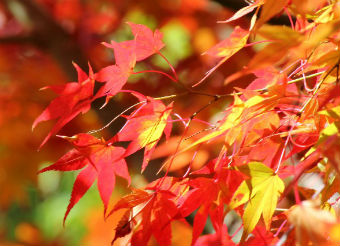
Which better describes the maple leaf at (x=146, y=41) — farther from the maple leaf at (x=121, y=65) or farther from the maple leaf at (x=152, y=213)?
the maple leaf at (x=152, y=213)

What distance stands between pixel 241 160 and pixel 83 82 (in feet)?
0.66

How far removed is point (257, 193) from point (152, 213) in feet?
0.41

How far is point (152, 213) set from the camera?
535mm

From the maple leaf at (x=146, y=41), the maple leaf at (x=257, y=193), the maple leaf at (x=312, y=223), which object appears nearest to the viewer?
the maple leaf at (x=312, y=223)

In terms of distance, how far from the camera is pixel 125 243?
56 centimetres

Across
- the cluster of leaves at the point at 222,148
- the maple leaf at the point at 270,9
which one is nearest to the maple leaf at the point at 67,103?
the cluster of leaves at the point at 222,148

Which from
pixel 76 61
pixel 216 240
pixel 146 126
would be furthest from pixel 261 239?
pixel 76 61

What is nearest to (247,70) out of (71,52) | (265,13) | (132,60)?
(265,13)

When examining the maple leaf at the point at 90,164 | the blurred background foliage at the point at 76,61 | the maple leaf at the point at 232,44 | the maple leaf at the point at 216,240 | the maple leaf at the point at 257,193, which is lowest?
the blurred background foliage at the point at 76,61

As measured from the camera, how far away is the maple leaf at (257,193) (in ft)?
1.51

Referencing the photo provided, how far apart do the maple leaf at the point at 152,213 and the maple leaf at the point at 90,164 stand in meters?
0.03

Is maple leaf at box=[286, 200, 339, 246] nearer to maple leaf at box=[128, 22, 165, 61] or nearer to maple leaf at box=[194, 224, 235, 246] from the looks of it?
maple leaf at box=[194, 224, 235, 246]

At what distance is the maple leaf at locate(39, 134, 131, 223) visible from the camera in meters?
0.52

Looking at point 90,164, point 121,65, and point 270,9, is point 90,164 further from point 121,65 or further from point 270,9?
point 270,9
